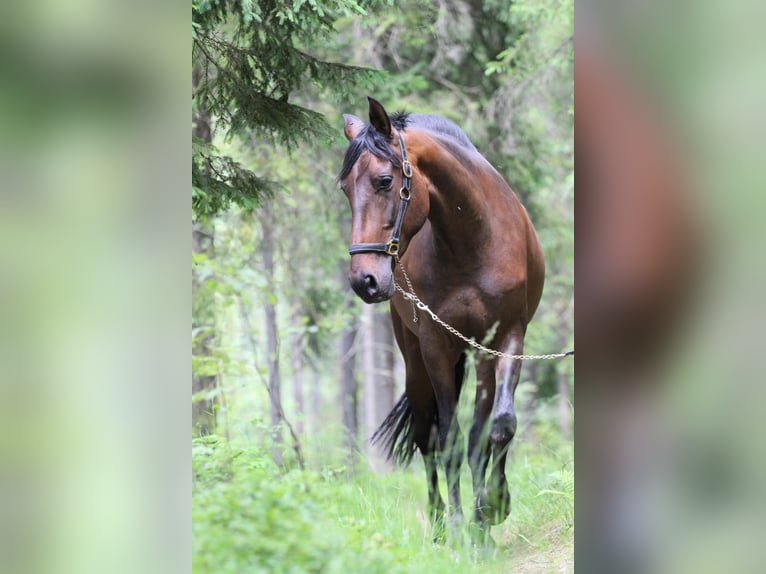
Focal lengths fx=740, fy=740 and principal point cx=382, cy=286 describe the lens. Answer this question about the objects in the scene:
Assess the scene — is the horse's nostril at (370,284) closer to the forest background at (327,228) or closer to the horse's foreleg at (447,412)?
the forest background at (327,228)

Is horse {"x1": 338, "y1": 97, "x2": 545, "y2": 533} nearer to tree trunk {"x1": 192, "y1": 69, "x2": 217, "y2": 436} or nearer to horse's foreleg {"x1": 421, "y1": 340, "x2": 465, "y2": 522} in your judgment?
horse's foreleg {"x1": 421, "y1": 340, "x2": 465, "y2": 522}

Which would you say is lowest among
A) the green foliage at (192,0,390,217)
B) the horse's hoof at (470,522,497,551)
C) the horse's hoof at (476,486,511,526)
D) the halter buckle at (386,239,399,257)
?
the horse's hoof at (470,522,497,551)

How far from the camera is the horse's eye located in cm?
368

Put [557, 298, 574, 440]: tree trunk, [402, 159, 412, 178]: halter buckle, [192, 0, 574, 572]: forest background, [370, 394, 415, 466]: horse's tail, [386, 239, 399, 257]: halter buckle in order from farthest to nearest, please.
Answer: [557, 298, 574, 440]: tree trunk
[370, 394, 415, 466]: horse's tail
[402, 159, 412, 178]: halter buckle
[386, 239, 399, 257]: halter buckle
[192, 0, 574, 572]: forest background

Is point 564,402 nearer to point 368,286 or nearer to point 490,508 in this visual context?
point 490,508

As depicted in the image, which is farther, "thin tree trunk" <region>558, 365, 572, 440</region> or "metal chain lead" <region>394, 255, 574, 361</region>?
"thin tree trunk" <region>558, 365, 572, 440</region>

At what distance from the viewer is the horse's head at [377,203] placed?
3.60m

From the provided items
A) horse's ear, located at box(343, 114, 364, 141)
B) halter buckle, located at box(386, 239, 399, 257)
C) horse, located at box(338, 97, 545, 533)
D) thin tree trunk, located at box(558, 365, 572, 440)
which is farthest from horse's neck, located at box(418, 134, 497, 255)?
thin tree trunk, located at box(558, 365, 572, 440)

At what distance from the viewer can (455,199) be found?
4234 millimetres

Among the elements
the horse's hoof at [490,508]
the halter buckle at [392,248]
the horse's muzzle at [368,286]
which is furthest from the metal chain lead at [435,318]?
the horse's hoof at [490,508]
